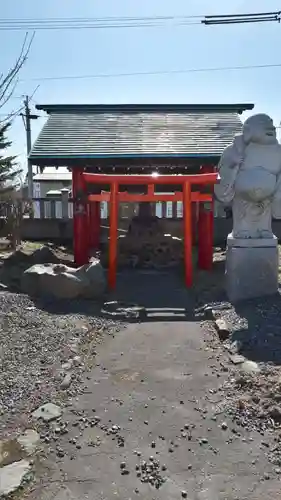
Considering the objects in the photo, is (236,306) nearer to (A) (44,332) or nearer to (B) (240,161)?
(B) (240,161)

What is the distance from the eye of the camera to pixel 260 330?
4.77 meters

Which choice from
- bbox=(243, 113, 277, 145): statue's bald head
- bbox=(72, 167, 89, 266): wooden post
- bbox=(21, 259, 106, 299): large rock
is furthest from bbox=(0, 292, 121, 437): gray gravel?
bbox=(243, 113, 277, 145): statue's bald head

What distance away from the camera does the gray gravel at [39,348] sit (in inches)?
132

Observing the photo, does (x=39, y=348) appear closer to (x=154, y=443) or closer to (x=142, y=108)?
(x=154, y=443)

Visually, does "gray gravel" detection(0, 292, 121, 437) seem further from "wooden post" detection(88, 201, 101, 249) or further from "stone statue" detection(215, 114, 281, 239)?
"wooden post" detection(88, 201, 101, 249)

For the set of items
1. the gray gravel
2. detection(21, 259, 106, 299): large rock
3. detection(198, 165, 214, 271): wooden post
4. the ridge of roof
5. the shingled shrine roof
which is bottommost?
the gray gravel

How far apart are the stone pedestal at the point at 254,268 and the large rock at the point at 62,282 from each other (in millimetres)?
1961

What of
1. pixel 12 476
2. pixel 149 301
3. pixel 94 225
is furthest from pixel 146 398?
pixel 94 225

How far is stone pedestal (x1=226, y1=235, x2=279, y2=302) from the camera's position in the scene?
6.00 m

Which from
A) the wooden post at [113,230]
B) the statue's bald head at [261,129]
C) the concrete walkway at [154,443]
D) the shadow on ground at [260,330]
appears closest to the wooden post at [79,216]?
the wooden post at [113,230]

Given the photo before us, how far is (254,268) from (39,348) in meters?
3.10

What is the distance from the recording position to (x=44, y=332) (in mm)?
4742

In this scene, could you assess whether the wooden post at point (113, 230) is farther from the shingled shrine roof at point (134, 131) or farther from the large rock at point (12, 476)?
the large rock at point (12, 476)

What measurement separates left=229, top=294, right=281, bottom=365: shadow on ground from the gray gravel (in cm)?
150
